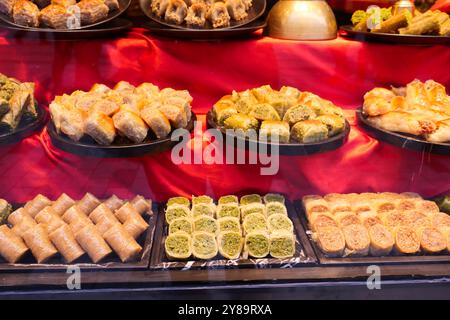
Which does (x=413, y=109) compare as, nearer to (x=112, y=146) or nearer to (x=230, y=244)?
(x=230, y=244)

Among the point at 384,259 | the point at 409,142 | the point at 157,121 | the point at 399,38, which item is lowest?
the point at 384,259

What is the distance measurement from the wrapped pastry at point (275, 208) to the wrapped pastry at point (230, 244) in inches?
9.4

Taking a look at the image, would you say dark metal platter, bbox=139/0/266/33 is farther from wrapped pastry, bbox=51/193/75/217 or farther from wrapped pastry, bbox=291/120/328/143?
wrapped pastry, bbox=51/193/75/217

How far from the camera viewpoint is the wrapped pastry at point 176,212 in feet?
6.44

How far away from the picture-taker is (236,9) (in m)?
2.06

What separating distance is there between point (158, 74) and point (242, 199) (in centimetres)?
69

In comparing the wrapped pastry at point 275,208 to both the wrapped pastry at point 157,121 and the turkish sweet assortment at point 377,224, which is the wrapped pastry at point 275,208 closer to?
the turkish sweet assortment at point 377,224

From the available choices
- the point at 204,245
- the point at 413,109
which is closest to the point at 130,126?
the point at 204,245

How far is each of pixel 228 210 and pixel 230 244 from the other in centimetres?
22

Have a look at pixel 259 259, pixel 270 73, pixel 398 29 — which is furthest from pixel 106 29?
pixel 398 29

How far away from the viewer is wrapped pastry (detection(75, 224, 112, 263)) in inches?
68.7

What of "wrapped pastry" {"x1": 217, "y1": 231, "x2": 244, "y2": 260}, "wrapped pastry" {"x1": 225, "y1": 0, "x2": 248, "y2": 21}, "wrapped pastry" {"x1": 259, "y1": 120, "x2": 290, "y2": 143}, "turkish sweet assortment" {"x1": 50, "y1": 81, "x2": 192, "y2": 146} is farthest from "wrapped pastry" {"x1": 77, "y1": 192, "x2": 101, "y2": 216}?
"wrapped pastry" {"x1": 225, "y1": 0, "x2": 248, "y2": 21}

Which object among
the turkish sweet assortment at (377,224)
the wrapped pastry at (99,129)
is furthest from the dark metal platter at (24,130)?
the turkish sweet assortment at (377,224)
